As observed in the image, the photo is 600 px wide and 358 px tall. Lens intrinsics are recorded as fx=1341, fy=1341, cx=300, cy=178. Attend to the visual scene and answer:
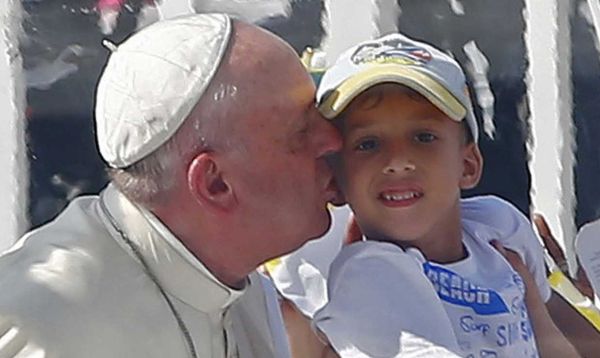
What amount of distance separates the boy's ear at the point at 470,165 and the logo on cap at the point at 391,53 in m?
0.15

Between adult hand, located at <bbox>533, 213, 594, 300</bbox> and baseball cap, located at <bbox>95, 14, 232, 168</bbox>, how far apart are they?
929 mm

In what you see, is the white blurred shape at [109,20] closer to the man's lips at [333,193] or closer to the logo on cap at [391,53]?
the logo on cap at [391,53]

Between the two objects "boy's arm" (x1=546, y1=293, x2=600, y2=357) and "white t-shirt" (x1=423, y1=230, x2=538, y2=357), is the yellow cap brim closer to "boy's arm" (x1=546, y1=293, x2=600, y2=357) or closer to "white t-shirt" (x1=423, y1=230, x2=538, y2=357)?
"white t-shirt" (x1=423, y1=230, x2=538, y2=357)

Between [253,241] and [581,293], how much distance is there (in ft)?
2.77

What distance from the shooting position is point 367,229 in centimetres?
189

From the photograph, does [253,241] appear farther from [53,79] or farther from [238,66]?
[53,79]

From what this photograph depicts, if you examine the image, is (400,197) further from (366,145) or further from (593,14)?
(593,14)

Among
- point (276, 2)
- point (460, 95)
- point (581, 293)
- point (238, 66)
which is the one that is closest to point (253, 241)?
point (238, 66)

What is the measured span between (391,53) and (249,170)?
1.09ft

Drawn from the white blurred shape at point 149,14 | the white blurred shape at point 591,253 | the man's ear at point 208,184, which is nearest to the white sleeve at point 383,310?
the man's ear at point 208,184

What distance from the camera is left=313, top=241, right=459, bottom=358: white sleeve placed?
5.71ft

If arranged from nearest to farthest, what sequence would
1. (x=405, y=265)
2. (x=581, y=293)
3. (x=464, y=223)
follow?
(x=405, y=265) → (x=464, y=223) → (x=581, y=293)

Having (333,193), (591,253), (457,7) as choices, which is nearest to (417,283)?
(333,193)

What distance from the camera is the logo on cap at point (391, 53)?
1.86 metres
